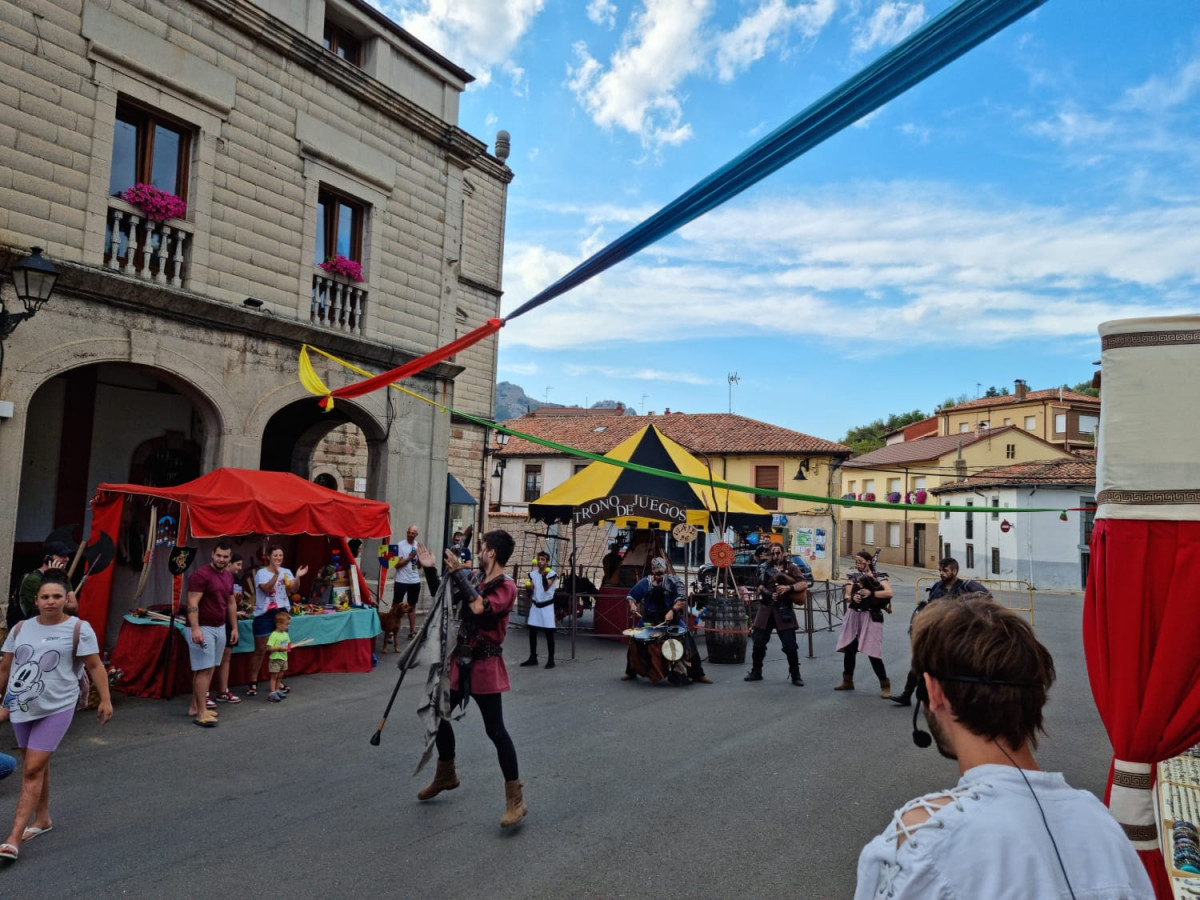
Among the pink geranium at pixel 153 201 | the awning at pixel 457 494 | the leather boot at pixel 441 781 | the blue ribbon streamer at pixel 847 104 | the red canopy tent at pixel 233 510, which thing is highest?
the pink geranium at pixel 153 201

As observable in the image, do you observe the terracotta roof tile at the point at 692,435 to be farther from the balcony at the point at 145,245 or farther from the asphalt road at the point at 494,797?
the asphalt road at the point at 494,797

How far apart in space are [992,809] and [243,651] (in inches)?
358

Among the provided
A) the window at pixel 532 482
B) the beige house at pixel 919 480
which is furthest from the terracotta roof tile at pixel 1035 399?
the window at pixel 532 482

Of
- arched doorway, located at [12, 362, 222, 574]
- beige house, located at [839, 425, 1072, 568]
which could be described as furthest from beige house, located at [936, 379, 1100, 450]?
arched doorway, located at [12, 362, 222, 574]

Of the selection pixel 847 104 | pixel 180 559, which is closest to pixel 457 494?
pixel 180 559

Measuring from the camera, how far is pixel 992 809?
1.51m

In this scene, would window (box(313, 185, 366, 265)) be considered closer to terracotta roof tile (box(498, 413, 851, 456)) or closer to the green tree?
terracotta roof tile (box(498, 413, 851, 456))

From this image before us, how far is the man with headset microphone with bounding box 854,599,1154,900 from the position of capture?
1.45 metres

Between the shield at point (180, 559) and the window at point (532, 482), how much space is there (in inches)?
1262

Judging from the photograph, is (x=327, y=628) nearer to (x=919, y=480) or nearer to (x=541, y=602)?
(x=541, y=602)

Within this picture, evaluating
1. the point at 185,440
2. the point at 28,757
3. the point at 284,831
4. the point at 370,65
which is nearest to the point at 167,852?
the point at 284,831

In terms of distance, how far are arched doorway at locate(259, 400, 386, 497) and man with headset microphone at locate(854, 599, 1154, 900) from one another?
1238 centimetres

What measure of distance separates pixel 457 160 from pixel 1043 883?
15596 mm

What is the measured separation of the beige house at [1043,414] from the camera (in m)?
47.2
